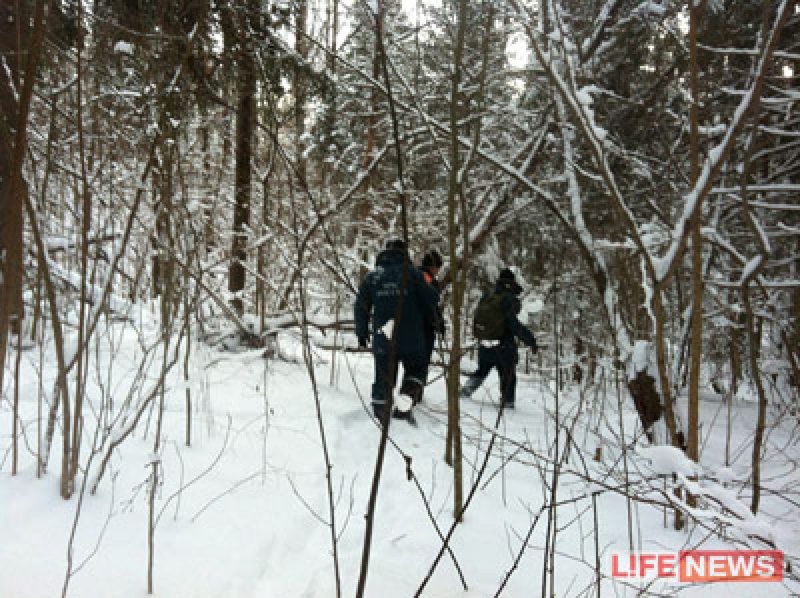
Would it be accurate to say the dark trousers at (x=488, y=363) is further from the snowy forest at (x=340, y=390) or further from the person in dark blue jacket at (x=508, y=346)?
the snowy forest at (x=340, y=390)

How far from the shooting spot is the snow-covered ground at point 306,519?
6.03 ft

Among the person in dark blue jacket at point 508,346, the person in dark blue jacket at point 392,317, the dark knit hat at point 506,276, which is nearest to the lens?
the person in dark blue jacket at point 392,317

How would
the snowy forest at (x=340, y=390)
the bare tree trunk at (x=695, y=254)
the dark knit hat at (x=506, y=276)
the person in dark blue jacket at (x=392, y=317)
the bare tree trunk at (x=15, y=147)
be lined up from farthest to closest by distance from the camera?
1. the dark knit hat at (x=506, y=276)
2. the person in dark blue jacket at (x=392, y=317)
3. the bare tree trunk at (x=695, y=254)
4. the snowy forest at (x=340, y=390)
5. the bare tree trunk at (x=15, y=147)

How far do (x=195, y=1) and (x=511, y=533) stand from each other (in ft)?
9.65

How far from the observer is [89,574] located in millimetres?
1822

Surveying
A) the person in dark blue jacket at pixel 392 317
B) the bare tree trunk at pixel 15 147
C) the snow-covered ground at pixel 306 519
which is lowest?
the snow-covered ground at pixel 306 519

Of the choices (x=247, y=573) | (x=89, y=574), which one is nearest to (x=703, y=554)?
(x=247, y=573)

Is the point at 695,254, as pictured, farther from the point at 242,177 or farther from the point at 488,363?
the point at 242,177

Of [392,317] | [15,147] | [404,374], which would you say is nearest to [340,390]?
[404,374]

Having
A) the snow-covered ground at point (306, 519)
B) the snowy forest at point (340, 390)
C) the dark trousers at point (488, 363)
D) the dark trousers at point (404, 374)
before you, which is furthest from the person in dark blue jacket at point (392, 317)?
the dark trousers at point (488, 363)

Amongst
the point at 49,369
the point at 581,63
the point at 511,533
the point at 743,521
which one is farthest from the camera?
the point at 581,63

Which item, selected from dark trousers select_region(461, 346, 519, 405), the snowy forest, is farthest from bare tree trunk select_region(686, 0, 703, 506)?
dark trousers select_region(461, 346, 519, 405)

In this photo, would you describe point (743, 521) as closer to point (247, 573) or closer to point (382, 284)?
point (247, 573)

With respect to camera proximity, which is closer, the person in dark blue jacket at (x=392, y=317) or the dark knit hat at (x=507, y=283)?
the person in dark blue jacket at (x=392, y=317)
